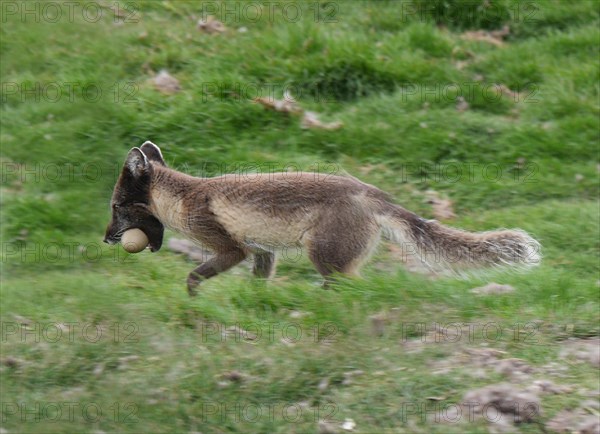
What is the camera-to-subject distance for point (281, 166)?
878 centimetres

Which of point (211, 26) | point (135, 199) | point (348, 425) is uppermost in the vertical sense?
point (211, 26)

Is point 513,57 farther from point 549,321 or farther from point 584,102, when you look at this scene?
point 549,321

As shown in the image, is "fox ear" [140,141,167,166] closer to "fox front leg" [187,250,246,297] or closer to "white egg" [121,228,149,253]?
"white egg" [121,228,149,253]

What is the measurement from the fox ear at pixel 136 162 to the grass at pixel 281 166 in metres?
0.79

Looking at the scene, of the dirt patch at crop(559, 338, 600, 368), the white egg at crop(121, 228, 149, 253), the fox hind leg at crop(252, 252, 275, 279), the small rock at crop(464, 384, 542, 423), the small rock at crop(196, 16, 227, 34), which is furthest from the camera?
the small rock at crop(196, 16, 227, 34)

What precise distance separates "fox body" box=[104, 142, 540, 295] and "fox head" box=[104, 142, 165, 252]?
0.03 feet

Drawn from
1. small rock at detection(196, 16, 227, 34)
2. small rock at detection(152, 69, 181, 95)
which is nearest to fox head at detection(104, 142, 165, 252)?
small rock at detection(152, 69, 181, 95)

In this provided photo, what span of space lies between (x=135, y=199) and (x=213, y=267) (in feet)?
2.85

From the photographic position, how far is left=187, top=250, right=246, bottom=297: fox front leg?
22.4ft

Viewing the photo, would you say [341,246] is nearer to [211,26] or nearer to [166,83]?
[166,83]

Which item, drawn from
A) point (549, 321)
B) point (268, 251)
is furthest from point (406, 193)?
point (549, 321)

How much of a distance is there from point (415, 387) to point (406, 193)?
11.6ft

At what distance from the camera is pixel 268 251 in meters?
7.06

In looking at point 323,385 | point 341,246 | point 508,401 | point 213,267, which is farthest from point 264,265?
point 508,401
